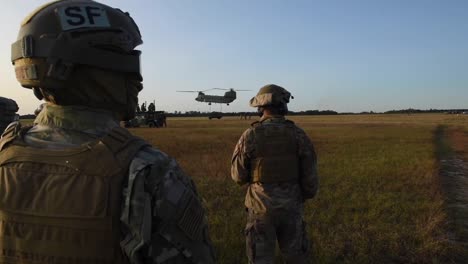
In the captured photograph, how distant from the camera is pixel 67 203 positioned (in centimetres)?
157

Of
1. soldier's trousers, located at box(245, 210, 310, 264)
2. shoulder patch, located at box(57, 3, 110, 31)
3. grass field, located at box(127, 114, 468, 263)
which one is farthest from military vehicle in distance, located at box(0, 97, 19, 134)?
shoulder patch, located at box(57, 3, 110, 31)

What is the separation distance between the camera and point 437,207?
8.73 metres

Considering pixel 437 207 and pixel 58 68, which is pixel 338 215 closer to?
pixel 437 207

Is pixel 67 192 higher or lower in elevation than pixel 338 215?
higher

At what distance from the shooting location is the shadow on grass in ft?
21.5

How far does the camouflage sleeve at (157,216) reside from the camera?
1570 mm

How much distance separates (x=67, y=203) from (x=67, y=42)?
2.03 ft

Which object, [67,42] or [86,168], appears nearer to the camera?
[86,168]

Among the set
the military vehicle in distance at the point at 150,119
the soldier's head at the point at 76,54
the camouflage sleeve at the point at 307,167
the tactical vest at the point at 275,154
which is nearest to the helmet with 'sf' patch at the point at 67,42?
the soldier's head at the point at 76,54

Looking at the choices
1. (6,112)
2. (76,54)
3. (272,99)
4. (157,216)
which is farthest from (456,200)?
(76,54)

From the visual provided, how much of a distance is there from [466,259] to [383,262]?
114 cm

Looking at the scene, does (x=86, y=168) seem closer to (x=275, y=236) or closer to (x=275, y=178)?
(x=275, y=178)

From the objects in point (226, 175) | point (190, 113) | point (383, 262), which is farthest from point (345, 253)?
point (190, 113)

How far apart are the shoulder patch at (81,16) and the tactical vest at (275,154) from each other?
9.21 ft
